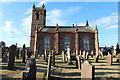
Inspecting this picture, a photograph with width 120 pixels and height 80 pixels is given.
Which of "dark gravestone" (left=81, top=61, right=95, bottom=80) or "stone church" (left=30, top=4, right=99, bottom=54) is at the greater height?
"stone church" (left=30, top=4, right=99, bottom=54)

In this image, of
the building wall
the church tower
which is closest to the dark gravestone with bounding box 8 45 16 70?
the building wall

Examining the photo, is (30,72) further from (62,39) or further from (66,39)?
(66,39)

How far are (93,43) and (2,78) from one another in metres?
35.7

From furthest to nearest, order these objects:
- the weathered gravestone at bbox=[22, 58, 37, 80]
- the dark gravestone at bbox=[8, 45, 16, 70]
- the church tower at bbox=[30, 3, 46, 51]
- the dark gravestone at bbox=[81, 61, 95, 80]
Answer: the church tower at bbox=[30, 3, 46, 51] < the dark gravestone at bbox=[8, 45, 16, 70] < the weathered gravestone at bbox=[22, 58, 37, 80] < the dark gravestone at bbox=[81, 61, 95, 80]

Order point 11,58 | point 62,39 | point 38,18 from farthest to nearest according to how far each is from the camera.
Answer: point 38,18 < point 62,39 < point 11,58

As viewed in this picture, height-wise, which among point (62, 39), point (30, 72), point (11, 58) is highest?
point (62, 39)

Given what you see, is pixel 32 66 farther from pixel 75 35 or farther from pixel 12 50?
pixel 75 35

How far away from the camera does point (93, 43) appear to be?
131ft

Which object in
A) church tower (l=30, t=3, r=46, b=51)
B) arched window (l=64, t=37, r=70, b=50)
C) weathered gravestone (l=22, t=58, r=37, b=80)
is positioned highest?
church tower (l=30, t=3, r=46, b=51)

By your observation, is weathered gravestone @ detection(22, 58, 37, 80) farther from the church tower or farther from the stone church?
the church tower

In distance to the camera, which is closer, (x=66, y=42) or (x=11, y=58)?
(x=11, y=58)

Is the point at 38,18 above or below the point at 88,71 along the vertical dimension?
above

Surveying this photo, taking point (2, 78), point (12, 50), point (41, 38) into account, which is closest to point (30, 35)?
point (41, 38)

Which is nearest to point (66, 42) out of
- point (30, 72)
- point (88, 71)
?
point (30, 72)
